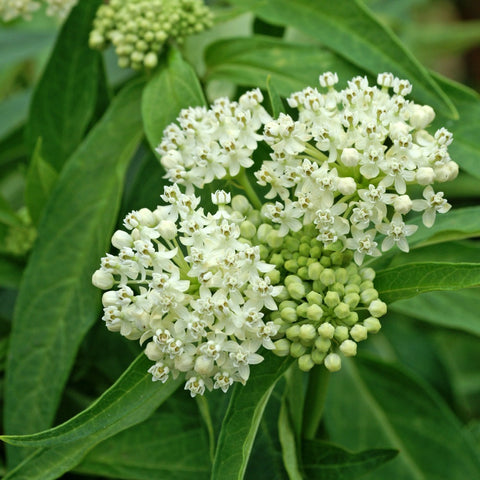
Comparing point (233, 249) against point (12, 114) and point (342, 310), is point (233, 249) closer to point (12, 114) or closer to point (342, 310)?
point (342, 310)

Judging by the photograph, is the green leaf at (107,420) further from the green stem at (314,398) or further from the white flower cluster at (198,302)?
the green stem at (314,398)


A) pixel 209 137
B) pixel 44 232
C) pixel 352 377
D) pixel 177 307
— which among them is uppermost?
pixel 209 137

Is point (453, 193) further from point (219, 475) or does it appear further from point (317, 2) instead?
point (219, 475)

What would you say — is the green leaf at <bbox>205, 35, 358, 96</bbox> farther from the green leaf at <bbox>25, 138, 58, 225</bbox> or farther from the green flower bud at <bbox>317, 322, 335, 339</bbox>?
the green flower bud at <bbox>317, 322, 335, 339</bbox>

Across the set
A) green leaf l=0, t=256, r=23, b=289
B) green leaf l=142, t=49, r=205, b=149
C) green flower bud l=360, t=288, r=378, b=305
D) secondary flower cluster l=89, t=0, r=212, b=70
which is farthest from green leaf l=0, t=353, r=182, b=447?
secondary flower cluster l=89, t=0, r=212, b=70

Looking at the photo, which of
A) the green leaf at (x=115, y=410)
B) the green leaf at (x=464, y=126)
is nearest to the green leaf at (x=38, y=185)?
the green leaf at (x=115, y=410)

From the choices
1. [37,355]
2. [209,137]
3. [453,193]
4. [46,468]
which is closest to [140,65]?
[209,137]
